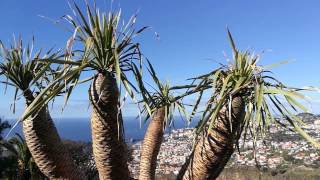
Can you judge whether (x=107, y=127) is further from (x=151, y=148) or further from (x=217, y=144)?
(x=151, y=148)

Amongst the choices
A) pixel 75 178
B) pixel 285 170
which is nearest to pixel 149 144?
pixel 75 178

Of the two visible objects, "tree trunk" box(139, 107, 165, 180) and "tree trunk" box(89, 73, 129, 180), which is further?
"tree trunk" box(139, 107, 165, 180)

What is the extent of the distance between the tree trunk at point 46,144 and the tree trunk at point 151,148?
212 cm

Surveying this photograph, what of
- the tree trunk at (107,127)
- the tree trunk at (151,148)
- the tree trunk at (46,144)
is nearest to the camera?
the tree trunk at (107,127)

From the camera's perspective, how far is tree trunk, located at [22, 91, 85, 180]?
16.1ft

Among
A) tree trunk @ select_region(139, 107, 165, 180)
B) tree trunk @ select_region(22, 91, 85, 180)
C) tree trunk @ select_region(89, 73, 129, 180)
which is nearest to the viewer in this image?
tree trunk @ select_region(89, 73, 129, 180)

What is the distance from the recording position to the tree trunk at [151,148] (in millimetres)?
7148

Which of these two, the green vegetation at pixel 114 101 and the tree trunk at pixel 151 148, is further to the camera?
the tree trunk at pixel 151 148

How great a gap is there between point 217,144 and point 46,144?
5.94 feet

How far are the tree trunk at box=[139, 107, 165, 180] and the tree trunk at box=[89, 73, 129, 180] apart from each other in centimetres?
236

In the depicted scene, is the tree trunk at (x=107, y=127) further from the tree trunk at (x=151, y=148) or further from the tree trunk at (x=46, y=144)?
the tree trunk at (x=151, y=148)

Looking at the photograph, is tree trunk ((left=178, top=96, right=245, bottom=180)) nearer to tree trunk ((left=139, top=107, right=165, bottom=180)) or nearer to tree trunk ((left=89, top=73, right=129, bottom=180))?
tree trunk ((left=89, top=73, right=129, bottom=180))

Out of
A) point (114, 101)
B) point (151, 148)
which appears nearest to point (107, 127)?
point (114, 101)

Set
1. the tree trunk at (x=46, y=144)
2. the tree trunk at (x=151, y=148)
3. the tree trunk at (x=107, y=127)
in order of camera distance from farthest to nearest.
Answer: the tree trunk at (x=151, y=148), the tree trunk at (x=46, y=144), the tree trunk at (x=107, y=127)
